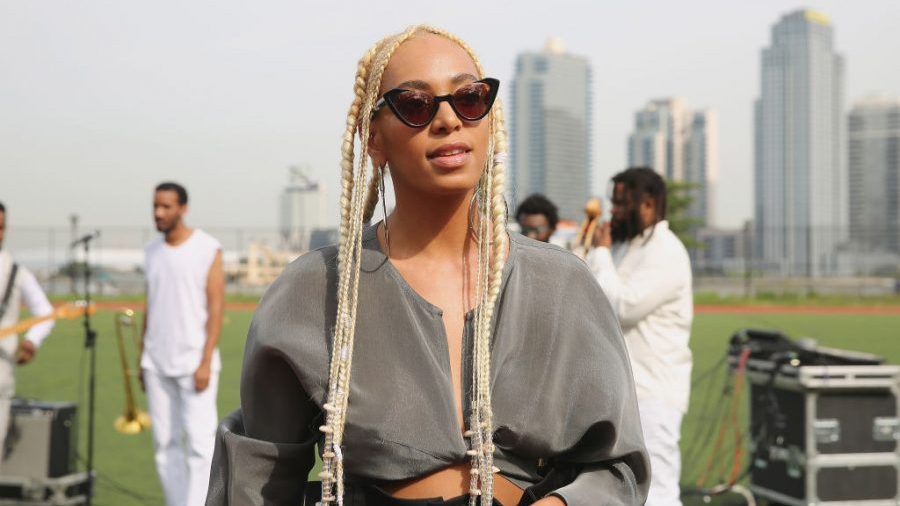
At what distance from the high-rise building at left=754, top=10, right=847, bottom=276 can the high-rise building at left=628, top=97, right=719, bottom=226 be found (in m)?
8.48

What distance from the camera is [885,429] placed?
559cm

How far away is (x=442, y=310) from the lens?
1944mm

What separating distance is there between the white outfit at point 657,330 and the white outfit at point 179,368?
7.73ft

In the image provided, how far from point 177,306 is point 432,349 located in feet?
14.0

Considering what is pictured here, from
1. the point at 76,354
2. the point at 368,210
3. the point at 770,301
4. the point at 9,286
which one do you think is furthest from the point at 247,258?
the point at 368,210

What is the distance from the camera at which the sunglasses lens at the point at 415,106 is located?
189 cm

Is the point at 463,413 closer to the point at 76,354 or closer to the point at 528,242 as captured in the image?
the point at 528,242

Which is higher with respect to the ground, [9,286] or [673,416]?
[9,286]

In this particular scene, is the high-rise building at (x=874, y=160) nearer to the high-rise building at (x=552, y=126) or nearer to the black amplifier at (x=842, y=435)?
the high-rise building at (x=552, y=126)

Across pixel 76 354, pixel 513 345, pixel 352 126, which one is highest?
pixel 352 126

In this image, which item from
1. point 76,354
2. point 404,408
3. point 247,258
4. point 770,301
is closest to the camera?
point 404,408

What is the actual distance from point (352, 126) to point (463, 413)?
1.90 feet

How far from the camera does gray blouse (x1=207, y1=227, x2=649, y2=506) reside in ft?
6.09

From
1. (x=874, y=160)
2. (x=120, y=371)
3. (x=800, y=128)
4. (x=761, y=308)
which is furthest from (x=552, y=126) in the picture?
(x=120, y=371)
